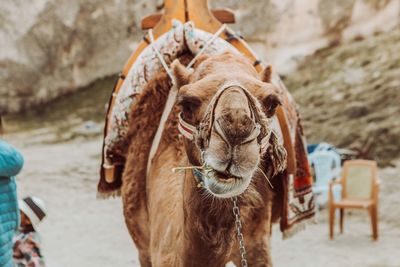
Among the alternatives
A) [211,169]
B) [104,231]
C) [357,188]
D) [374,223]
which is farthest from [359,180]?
[211,169]

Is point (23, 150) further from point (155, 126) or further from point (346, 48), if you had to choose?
point (155, 126)

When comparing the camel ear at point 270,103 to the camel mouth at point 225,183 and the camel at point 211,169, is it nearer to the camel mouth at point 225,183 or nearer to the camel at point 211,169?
the camel at point 211,169

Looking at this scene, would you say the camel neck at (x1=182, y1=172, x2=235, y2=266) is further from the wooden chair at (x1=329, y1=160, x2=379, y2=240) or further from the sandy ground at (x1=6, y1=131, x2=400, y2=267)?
the wooden chair at (x1=329, y1=160, x2=379, y2=240)

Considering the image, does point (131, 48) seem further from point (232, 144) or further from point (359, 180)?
point (232, 144)

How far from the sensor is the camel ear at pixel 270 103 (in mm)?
1694

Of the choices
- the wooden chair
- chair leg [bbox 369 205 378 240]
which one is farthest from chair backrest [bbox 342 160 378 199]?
chair leg [bbox 369 205 378 240]

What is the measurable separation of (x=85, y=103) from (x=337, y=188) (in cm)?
540

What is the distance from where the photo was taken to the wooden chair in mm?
5887

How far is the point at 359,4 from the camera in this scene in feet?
34.5

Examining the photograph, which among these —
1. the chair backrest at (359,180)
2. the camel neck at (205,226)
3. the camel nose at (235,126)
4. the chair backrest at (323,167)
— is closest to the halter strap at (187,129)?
the camel neck at (205,226)

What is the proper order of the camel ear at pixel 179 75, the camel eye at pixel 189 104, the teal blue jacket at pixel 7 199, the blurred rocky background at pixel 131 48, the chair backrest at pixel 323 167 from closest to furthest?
the camel eye at pixel 189 104
the camel ear at pixel 179 75
the teal blue jacket at pixel 7 199
the chair backrest at pixel 323 167
the blurred rocky background at pixel 131 48

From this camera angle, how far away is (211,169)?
61.4 inches

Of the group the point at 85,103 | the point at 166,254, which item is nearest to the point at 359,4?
the point at 85,103

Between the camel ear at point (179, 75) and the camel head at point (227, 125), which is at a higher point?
the camel ear at point (179, 75)
